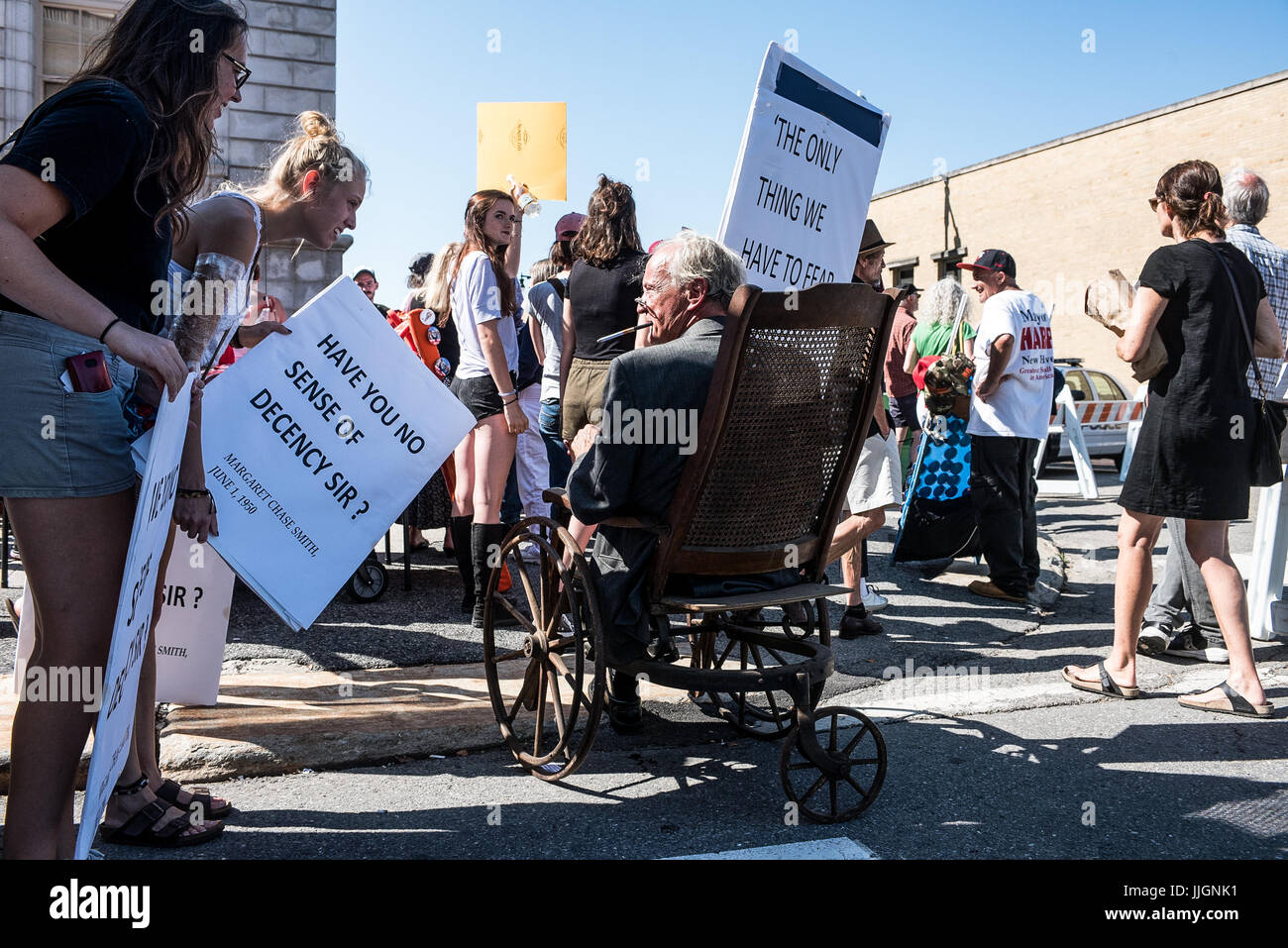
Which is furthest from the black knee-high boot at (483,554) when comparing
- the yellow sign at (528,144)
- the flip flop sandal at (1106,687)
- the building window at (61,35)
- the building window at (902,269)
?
the building window at (902,269)

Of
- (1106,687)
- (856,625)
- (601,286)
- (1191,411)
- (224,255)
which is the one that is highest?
(601,286)

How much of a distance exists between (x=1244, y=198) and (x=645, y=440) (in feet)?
11.2

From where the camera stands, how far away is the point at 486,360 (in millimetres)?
5176

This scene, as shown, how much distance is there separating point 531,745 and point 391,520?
3.15 feet

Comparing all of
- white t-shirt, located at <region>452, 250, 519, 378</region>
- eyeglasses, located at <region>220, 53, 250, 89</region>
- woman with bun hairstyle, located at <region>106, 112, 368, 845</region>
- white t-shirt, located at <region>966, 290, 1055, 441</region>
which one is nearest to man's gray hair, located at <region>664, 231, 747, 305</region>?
woman with bun hairstyle, located at <region>106, 112, 368, 845</region>

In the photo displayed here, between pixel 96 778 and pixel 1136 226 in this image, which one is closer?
pixel 96 778

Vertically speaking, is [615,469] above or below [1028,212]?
below

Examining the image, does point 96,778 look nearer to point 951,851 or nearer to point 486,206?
point 951,851

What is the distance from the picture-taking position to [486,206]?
5199mm

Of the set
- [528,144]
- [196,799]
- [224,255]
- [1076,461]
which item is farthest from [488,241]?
[1076,461]

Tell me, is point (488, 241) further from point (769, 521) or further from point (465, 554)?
point (769, 521)

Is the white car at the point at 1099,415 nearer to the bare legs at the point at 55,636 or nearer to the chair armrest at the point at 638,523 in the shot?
the chair armrest at the point at 638,523
